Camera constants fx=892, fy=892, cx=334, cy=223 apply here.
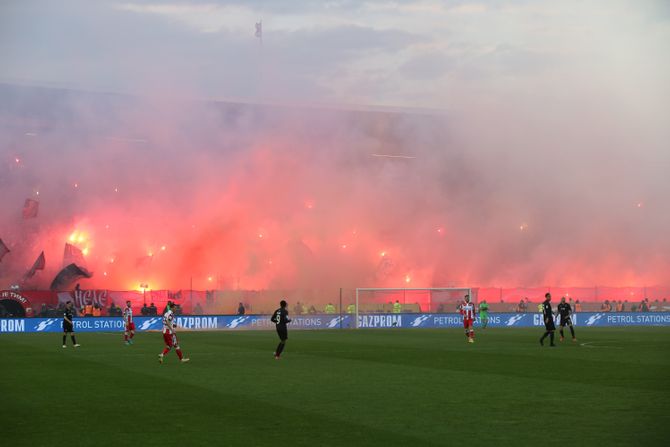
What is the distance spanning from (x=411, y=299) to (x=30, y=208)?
3325 cm

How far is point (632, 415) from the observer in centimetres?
1400

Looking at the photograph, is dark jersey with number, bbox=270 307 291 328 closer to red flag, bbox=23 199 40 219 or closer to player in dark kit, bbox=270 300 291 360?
player in dark kit, bbox=270 300 291 360

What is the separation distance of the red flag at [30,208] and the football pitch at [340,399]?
155 ft

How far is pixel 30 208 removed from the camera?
74688mm

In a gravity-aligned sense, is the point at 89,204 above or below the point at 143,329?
above

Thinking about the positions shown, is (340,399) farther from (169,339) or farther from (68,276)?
(68,276)

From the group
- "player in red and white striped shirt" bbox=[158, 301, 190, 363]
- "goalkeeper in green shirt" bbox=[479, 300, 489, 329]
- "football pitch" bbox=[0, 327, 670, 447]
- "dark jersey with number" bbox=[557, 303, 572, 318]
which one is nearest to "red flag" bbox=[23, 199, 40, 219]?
"goalkeeper in green shirt" bbox=[479, 300, 489, 329]

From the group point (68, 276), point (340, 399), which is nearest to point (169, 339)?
point (340, 399)

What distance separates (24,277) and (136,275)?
9498 millimetres

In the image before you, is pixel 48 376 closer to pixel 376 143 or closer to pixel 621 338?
pixel 621 338

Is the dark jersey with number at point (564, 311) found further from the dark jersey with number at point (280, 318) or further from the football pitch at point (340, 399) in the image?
the dark jersey with number at point (280, 318)

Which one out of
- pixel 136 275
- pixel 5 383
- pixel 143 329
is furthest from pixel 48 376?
pixel 136 275

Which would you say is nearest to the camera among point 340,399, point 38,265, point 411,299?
Answer: point 340,399

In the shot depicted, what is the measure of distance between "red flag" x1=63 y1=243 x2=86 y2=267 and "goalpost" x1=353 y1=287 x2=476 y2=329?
25018 mm
